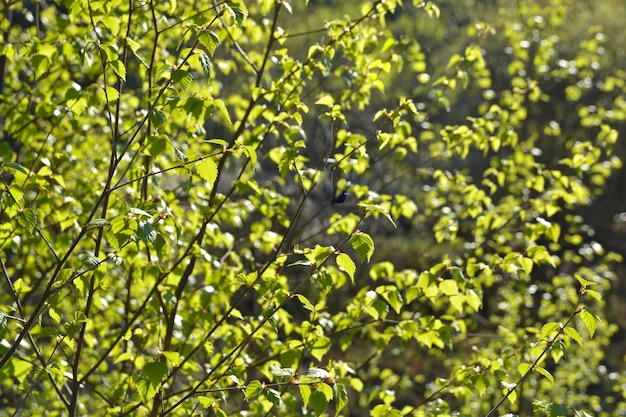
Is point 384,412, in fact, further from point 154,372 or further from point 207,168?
point 207,168

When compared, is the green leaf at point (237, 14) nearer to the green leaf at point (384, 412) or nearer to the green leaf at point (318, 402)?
the green leaf at point (318, 402)

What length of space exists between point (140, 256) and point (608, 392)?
→ 427 inches

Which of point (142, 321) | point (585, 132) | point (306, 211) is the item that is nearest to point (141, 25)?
point (142, 321)

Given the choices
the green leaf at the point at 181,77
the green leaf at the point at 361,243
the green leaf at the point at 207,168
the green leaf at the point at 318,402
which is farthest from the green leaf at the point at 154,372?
the green leaf at the point at 181,77

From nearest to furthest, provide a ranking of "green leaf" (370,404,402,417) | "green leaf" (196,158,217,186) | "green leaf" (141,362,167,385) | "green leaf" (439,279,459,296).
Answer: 1. "green leaf" (196,158,217,186)
2. "green leaf" (141,362,167,385)
3. "green leaf" (370,404,402,417)
4. "green leaf" (439,279,459,296)

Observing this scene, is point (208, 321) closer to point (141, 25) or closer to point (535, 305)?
point (141, 25)

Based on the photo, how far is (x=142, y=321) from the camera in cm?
370

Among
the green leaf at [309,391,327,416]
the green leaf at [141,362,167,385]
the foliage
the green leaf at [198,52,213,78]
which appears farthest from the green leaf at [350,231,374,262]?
the green leaf at [141,362,167,385]

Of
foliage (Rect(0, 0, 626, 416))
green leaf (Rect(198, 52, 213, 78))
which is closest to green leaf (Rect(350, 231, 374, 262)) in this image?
foliage (Rect(0, 0, 626, 416))

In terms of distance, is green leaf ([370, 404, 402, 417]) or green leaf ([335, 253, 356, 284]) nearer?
green leaf ([335, 253, 356, 284])

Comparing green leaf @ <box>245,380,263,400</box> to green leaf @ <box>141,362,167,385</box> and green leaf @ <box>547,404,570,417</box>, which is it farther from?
green leaf @ <box>547,404,570,417</box>

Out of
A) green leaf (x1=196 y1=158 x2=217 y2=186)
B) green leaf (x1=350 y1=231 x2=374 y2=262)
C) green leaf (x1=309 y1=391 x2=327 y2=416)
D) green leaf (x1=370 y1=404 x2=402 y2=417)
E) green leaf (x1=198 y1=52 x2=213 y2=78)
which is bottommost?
green leaf (x1=370 y1=404 x2=402 y2=417)

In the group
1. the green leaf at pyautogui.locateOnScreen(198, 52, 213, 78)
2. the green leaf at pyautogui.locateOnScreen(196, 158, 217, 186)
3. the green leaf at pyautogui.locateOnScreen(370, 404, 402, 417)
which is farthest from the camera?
the green leaf at pyautogui.locateOnScreen(370, 404, 402, 417)

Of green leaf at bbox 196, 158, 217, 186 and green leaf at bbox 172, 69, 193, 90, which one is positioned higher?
green leaf at bbox 172, 69, 193, 90
